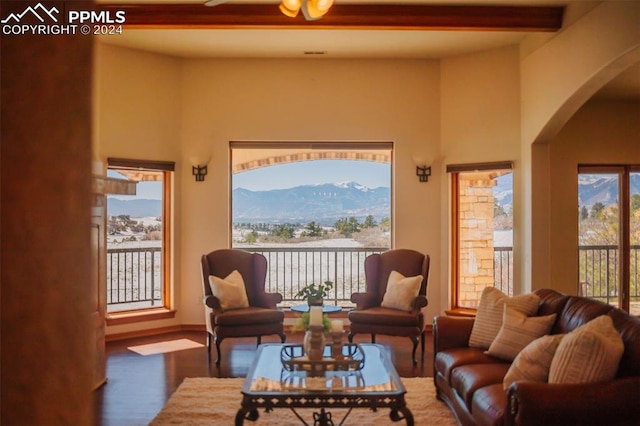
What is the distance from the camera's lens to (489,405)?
9.28 feet

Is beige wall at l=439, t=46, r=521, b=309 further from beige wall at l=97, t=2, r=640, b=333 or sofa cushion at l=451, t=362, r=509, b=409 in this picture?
sofa cushion at l=451, t=362, r=509, b=409

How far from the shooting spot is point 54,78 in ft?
1.75

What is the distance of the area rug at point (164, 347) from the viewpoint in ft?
18.9

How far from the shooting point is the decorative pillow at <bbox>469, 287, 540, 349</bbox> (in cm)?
376

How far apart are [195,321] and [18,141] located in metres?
6.63

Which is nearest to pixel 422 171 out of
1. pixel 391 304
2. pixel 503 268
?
pixel 503 268

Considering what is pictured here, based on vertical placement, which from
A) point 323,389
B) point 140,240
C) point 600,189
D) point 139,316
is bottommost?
point 139,316

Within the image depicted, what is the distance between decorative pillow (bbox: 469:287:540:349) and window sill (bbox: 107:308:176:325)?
4095 mm

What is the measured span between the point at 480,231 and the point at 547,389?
171 inches

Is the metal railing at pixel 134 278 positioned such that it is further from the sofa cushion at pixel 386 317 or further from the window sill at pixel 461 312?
the window sill at pixel 461 312

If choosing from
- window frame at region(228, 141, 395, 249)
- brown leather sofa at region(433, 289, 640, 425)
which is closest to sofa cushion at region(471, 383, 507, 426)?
brown leather sofa at region(433, 289, 640, 425)

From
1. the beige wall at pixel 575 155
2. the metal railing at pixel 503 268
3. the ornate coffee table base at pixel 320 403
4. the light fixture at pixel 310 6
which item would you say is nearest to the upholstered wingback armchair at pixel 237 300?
the ornate coffee table base at pixel 320 403

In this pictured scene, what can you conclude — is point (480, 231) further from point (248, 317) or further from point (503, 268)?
point (248, 317)

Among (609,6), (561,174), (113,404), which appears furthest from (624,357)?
(561,174)
